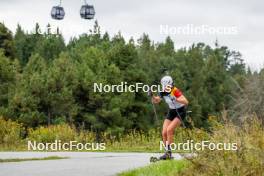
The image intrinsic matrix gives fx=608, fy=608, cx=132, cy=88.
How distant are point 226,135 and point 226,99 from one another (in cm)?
8130

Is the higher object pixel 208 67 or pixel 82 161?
pixel 208 67

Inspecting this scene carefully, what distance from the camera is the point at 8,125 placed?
2280 centimetres

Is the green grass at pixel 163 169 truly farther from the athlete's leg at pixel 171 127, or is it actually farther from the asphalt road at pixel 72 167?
the athlete's leg at pixel 171 127

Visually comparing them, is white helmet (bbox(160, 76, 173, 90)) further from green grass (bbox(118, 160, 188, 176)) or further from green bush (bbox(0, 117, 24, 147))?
green bush (bbox(0, 117, 24, 147))

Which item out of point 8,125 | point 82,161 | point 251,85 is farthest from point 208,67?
point 82,161

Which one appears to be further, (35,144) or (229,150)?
(35,144)

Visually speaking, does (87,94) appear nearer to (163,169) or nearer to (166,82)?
(166,82)

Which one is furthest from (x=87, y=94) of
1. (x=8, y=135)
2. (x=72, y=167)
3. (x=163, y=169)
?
(x=163, y=169)

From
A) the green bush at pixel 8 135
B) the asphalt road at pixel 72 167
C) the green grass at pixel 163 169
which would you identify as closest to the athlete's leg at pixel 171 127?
the asphalt road at pixel 72 167

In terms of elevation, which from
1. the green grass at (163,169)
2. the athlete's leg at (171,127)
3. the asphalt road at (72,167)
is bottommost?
the asphalt road at (72,167)

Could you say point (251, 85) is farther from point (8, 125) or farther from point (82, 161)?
point (82, 161)

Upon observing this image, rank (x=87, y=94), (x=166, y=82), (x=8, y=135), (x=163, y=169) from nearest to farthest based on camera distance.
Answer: (x=163, y=169), (x=166, y=82), (x=8, y=135), (x=87, y=94)

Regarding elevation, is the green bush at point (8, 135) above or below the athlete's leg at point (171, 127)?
below

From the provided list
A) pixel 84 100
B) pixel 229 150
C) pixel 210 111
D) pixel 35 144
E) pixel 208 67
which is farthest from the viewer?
pixel 208 67
